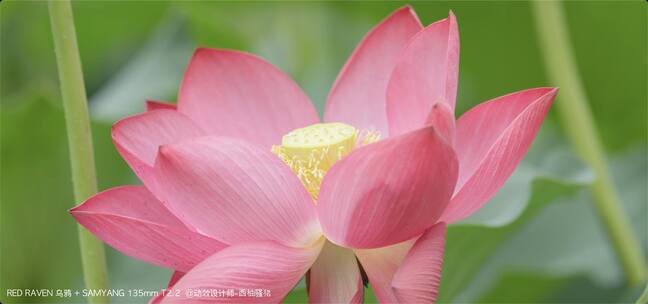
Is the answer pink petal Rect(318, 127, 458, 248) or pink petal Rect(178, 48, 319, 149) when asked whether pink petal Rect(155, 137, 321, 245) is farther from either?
pink petal Rect(178, 48, 319, 149)

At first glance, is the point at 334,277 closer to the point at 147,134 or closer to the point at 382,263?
the point at 382,263

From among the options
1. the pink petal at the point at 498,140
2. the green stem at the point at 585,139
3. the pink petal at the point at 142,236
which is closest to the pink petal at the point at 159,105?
the pink petal at the point at 142,236

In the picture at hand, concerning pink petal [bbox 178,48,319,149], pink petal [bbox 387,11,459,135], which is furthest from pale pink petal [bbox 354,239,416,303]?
pink petal [bbox 178,48,319,149]

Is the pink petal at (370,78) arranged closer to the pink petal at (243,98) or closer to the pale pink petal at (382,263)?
the pink petal at (243,98)

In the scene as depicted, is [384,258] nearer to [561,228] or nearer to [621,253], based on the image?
[621,253]

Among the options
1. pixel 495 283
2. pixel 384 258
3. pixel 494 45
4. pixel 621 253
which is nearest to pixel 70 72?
pixel 384 258

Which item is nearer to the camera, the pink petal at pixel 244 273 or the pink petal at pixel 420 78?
the pink petal at pixel 244 273

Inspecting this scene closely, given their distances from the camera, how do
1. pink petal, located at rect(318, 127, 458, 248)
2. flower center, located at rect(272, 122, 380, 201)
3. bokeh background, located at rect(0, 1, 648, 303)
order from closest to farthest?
1. pink petal, located at rect(318, 127, 458, 248)
2. flower center, located at rect(272, 122, 380, 201)
3. bokeh background, located at rect(0, 1, 648, 303)
